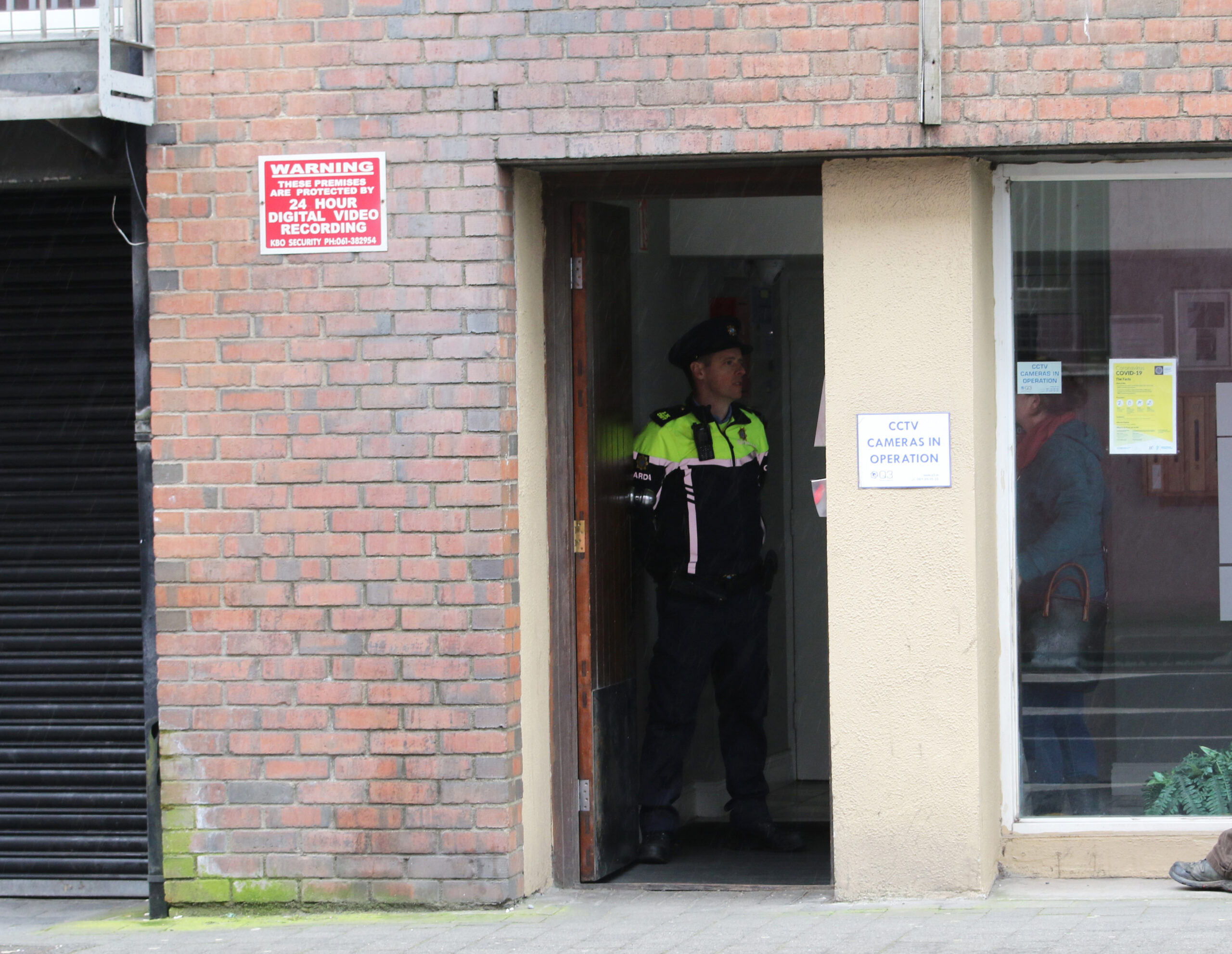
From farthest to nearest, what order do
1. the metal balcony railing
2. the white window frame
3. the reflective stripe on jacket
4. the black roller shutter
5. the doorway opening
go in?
the reflective stripe on jacket, the black roller shutter, the doorway opening, the white window frame, the metal balcony railing

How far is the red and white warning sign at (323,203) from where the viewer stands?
606cm

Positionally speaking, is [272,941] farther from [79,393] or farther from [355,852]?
[79,393]

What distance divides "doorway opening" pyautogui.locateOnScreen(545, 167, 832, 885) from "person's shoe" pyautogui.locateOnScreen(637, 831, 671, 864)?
40 millimetres

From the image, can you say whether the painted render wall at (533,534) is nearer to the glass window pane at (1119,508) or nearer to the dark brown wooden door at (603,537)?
the dark brown wooden door at (603,537)

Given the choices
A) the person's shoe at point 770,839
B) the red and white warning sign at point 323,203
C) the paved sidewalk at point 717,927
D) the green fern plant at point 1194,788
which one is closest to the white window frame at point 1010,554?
the green fern plant at point 1194,788

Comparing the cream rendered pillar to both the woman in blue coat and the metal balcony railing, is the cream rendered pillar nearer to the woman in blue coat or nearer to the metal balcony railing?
the woman in blue coat

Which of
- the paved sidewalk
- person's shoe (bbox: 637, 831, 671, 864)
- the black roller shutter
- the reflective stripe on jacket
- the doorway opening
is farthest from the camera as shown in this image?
the reflective stripe on jacket

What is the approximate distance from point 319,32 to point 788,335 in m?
3.49

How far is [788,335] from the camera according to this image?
8.75 m

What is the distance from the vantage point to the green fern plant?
634cm

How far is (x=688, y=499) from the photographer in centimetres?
727

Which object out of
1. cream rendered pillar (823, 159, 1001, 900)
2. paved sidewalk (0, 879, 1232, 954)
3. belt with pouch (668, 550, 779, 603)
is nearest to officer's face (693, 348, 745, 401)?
belt with pouch (668, 550, 779, 603)

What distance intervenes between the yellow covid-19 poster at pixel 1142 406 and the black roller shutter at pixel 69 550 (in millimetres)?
4022

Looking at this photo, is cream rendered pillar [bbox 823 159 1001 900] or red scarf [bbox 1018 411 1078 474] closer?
cream rendered pillar [bbox 823 159 1001 900]
